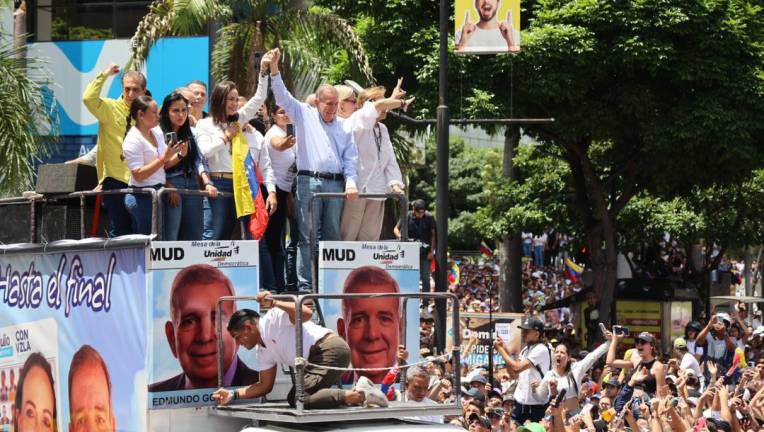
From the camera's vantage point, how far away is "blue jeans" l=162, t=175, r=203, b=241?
9.33 metres

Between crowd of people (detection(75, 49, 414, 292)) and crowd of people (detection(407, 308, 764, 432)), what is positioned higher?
crowd of people (detection(75, 49, 414, 292))

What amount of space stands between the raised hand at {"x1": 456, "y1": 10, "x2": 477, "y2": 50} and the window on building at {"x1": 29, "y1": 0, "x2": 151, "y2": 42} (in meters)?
19.8

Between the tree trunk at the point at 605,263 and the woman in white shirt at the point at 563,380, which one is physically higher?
the tree trunk at the point at 605,263

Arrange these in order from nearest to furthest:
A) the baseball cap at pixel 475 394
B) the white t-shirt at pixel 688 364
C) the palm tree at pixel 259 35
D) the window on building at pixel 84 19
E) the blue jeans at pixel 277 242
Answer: the blue jeans at pixel 277 242 → the baseball cap at pixel 475 394 → the white t-shirt at pixel 688 364 → the palm tree at pixel 259 35 → the window on building at pixel 84 19

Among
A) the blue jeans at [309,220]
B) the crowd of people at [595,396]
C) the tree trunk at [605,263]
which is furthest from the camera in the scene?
the tree trunk at [605,263]

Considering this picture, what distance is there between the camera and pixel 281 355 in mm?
8820

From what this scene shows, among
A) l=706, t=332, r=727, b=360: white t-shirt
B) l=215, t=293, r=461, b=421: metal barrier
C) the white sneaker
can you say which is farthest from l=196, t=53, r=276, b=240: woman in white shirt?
l=706, t=332, r=727, b=360: white t-shirt

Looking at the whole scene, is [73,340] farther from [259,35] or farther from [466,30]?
[259,35]

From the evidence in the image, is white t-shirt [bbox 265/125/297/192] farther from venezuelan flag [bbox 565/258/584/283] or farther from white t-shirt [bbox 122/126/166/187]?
venezuelan flag [bbox 565/258/584/283]

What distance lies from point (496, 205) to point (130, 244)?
80.3 feet

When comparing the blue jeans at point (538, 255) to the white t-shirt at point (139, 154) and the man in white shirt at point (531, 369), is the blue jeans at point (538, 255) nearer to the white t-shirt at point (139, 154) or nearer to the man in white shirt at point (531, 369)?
the man in white shirt at point (531, 369)

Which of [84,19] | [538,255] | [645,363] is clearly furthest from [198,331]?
[538,255]

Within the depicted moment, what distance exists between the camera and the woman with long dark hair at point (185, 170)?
376 inches

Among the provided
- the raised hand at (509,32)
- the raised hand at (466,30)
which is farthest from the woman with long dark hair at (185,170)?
the raised hand at (509,32)
